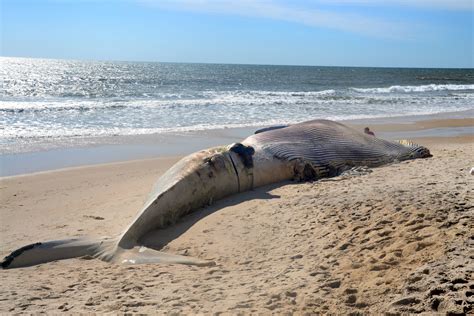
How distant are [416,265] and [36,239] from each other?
4.04m

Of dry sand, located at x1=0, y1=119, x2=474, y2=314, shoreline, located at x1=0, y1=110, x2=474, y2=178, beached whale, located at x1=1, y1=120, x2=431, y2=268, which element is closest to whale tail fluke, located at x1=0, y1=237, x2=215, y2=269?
beached whale, located at x1=1, y1=120, x2=431, y2=268

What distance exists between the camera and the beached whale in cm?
490

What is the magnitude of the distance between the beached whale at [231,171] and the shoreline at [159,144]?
4099 millimetres

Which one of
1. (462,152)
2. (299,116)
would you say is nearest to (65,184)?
(462,152)

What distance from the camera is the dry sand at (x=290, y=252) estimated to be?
3438 millimetres

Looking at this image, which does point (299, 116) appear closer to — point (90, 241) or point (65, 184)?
point (65, 184)

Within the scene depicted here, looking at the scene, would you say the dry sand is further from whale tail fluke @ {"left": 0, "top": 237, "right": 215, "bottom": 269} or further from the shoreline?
the shoreline

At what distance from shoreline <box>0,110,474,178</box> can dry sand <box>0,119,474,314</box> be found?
3221 millimetres

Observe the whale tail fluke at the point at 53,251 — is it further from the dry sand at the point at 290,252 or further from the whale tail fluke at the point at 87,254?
the dry sand at the point at 290,252

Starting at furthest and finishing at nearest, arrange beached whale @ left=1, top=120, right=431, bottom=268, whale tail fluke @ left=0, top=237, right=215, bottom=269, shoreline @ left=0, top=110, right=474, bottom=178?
1. shoreline @ left=0, top=110, right=474, bottom=178
2. beached whale @ left=1, top=120, right=431, bottom=268
3. whale tail fluke @ left=0, top=237, right=215, bottom=269

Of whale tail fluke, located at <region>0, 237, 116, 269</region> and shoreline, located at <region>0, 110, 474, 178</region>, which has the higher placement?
shoreline, located at <region>0, 110, 474, 178</region>

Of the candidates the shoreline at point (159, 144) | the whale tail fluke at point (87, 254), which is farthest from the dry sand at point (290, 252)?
the shoreline at point (159, 144)

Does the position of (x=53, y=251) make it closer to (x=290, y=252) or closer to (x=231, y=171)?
(x=290, y=252)

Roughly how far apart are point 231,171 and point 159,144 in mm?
6169
